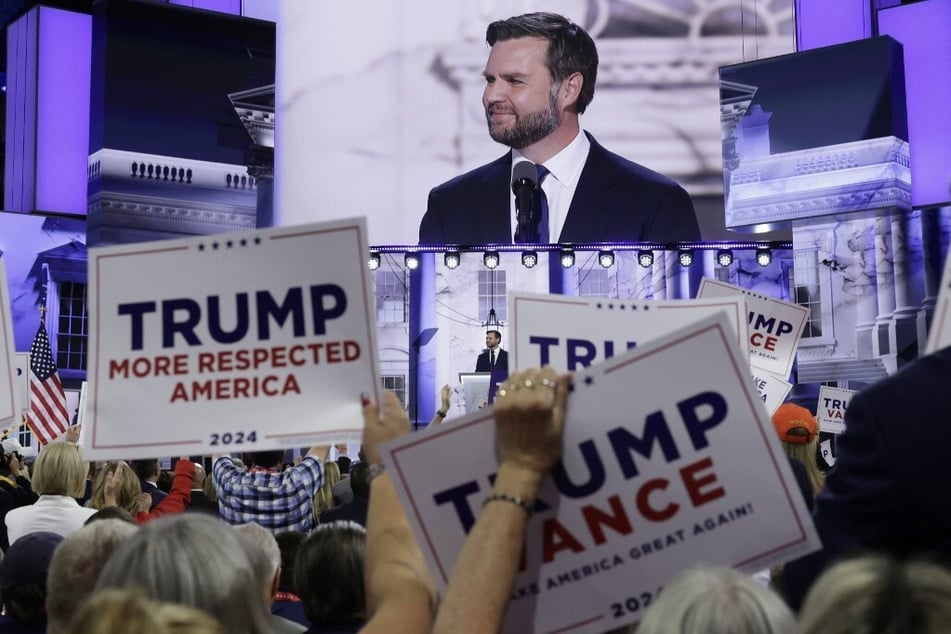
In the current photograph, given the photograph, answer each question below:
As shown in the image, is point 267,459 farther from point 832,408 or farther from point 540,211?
point 540,211

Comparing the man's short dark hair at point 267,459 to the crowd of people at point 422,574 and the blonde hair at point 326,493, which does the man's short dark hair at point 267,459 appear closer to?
the blonde hair at point 326,493

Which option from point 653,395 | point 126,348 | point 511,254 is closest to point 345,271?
point 126,348

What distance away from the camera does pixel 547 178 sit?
20.3 m

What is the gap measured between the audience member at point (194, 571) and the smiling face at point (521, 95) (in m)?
A: 18.4

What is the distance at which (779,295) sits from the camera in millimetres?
21250

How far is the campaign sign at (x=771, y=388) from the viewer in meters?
7.41

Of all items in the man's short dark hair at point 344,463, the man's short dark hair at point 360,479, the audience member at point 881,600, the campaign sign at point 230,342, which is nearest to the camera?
the audience member at point 881,600

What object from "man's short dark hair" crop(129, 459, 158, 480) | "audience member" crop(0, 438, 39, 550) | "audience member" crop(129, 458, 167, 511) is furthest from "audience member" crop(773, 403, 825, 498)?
"man's short dark hair" crop(129, 459, 158, 480)

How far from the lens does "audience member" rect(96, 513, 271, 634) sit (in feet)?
7.26

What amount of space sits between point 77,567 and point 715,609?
1683 millimetres

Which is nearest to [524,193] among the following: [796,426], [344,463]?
[344,463]

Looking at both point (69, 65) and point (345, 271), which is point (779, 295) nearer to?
point (69, 65)

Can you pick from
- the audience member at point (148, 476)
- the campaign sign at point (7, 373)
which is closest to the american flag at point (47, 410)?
the audience member at point (148, 476)

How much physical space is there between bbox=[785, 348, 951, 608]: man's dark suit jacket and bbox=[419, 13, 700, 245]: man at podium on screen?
697 inches
